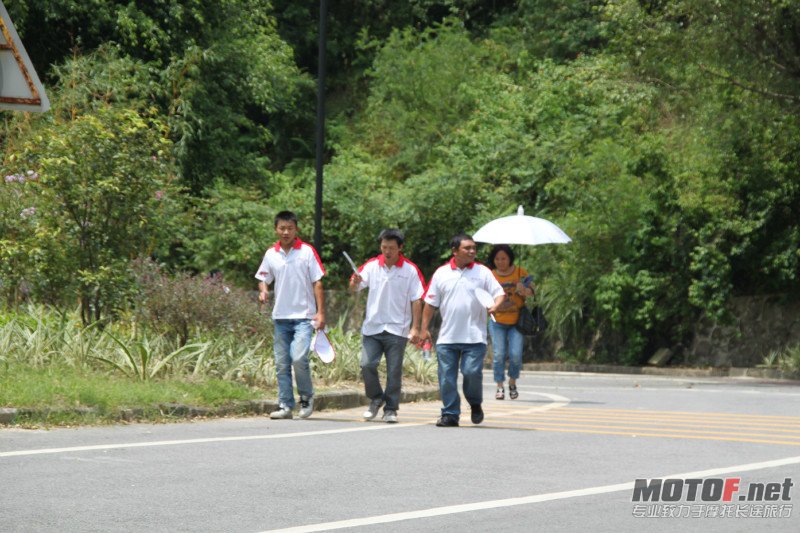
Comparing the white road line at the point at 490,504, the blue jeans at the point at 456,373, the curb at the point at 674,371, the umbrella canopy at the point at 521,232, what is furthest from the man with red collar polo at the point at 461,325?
the curb at the point at 674,371

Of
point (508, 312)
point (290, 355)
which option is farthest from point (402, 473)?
point (508, 312)

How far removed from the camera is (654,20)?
25.0 m

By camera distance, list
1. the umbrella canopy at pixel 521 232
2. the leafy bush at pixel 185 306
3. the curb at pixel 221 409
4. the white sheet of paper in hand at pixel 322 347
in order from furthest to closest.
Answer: the umbrella canopy at pixel 521 232, the leafy bush at pixel 185 306, the white sheet of paper in hand at pixel 322 347, the curb at pixel 221 409

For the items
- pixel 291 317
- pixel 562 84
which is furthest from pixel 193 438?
pixel 562 84

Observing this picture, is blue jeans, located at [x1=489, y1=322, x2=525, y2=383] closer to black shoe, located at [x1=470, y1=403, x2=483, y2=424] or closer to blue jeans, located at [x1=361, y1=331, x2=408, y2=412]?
blue jeans, located at [x1=361, y1=331, x2=408, y2=412]

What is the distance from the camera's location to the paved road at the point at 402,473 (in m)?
7.70

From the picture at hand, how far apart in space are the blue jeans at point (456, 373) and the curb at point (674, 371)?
1357 centimetres

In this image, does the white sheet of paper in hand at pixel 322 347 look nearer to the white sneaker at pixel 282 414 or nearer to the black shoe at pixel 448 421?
the white sneaker at pixel 282 414


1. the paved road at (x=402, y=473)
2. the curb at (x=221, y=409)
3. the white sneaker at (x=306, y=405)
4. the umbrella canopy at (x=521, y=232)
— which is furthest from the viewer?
the umbrella canopy at (x=521, y=232)

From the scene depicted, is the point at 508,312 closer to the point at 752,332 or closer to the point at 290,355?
the point at 290,355

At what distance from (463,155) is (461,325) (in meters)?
21.0

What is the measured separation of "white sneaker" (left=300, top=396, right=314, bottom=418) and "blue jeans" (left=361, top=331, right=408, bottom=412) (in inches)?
22.6

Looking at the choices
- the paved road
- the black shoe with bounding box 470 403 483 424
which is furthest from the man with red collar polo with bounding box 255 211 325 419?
the black shoe with bounding box 470 403 483 424

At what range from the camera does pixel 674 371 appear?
27.6 m
